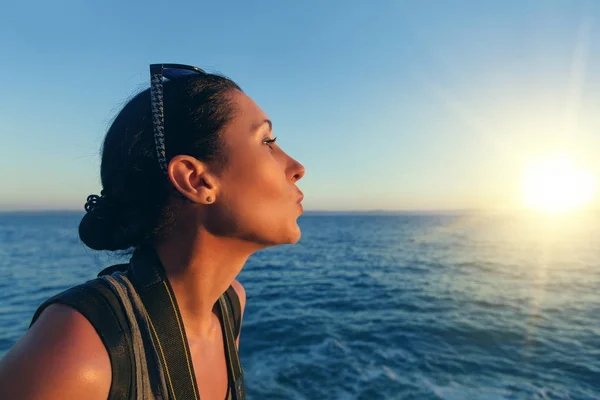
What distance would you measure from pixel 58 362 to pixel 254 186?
1170 millimetres

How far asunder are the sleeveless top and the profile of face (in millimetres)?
443

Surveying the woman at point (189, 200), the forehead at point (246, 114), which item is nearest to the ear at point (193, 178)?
the woman at point (189, 200)

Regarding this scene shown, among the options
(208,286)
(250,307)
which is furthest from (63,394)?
(250,307)

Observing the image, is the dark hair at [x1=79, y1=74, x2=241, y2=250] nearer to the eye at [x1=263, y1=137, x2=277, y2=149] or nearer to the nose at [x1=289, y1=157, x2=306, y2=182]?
the eye at [x1=263, y1=137, x2=277, y2=149]

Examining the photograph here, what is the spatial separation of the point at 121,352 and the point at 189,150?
103cm

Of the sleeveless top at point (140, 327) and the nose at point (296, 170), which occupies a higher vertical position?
the nose at point (296, 170)

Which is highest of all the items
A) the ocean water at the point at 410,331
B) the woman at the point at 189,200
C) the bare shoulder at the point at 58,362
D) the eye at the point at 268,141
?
the eye at the point at 268,141

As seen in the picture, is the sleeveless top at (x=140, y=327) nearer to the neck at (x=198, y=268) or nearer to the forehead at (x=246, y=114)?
the neck at (x=198, y=268)

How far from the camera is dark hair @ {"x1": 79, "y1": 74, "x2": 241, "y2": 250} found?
6.40 ft

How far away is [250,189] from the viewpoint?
2.07 m

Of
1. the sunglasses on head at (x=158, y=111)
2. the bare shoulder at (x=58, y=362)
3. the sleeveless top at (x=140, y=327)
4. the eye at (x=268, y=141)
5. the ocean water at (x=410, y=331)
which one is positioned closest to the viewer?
the bare shoulder at (x=58, y=362)

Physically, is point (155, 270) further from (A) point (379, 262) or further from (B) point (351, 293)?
(A) point (379, 262)

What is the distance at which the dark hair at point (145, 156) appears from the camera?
1.95m

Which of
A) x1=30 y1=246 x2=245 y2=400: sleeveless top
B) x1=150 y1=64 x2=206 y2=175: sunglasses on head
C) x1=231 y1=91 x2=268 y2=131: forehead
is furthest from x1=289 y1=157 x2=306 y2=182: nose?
x1=30 y1=246 x2=245 y2=400: sleeveless top
